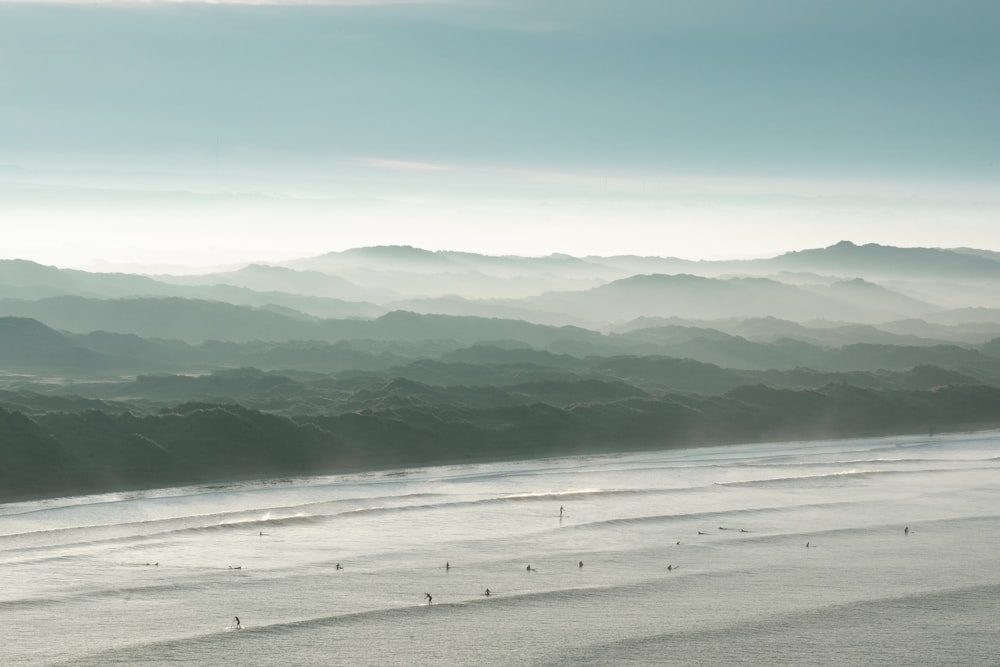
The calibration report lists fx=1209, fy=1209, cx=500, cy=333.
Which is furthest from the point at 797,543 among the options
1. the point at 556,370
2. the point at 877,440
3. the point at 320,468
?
the point at 556,370

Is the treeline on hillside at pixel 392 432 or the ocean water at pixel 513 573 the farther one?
the treeline on hillside at pixel 392 432

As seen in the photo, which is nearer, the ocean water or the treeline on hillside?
the ocean water

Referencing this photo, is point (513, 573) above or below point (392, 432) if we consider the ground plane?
below

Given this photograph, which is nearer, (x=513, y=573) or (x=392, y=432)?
(x=513, y=573)
